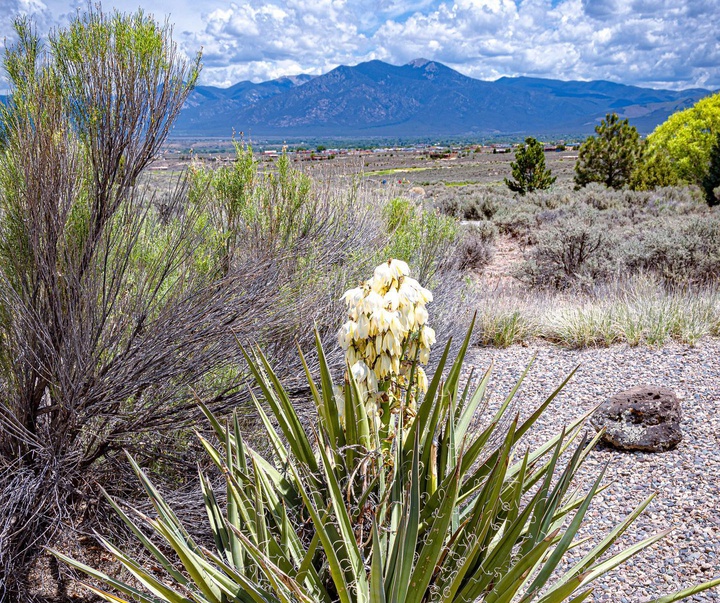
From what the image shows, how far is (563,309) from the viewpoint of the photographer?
784cm

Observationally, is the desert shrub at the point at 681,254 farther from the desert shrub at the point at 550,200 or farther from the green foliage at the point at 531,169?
the green foliage at the point at 531,169

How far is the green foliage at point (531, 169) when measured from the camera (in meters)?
24.3

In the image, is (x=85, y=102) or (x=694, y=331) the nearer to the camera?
(x=85, y=102)

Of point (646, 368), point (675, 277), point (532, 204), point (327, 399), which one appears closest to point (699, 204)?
point (532, 204)

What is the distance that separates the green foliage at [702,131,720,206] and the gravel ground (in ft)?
43.7

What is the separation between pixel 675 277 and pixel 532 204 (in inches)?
384

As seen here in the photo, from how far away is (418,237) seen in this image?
288 inches

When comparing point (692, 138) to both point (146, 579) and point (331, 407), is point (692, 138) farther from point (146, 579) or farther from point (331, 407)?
point (146, 579)

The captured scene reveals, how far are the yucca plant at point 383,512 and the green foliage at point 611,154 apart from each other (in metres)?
25.9

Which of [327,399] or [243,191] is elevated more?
[243,191]

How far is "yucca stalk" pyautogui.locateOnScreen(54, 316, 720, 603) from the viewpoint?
1.87 m

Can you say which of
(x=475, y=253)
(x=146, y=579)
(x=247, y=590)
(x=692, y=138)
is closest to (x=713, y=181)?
(x=475, y=253)

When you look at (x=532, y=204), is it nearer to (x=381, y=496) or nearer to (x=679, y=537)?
(x=679, y=537)

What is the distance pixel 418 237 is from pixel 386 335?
5217mm
